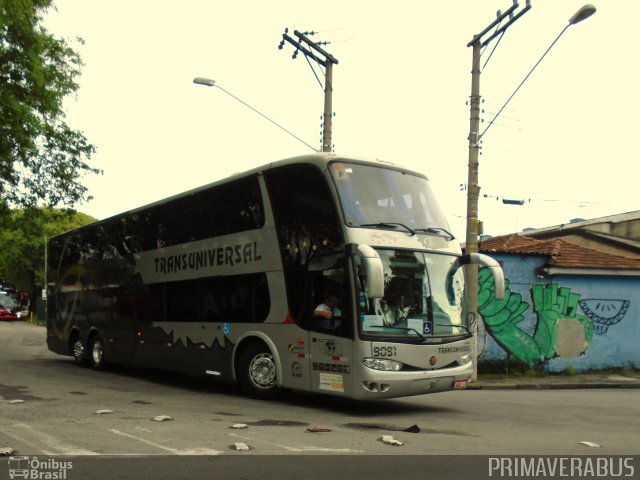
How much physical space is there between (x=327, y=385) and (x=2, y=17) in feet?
32.2

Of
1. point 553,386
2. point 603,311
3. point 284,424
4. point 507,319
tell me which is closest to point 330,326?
point 284,424

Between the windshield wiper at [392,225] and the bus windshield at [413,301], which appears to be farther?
the windshield wiper at [392,225]

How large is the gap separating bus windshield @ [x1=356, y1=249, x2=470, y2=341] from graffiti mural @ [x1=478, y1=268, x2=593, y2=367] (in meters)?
8.58

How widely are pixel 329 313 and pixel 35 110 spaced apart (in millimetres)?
11123

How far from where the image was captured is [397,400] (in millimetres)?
11797

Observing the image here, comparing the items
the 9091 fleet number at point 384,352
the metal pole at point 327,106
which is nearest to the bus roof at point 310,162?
the 9091 fleet number at point 384,352

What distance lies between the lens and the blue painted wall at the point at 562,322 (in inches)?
731

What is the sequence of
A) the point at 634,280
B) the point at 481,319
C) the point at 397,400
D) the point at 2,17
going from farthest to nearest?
the point at 634,280 < the point at 481,319 < the point at 2,17 < the point at 397,400

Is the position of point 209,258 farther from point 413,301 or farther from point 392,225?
point 413,301

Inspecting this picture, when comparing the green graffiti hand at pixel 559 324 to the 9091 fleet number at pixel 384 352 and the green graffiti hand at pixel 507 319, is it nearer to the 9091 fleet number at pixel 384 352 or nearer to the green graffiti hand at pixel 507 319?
the green graffiti hand at pixel 507 319

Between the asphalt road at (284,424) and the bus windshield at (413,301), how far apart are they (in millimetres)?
1277

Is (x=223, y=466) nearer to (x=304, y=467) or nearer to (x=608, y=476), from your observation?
(x=304, y=467)

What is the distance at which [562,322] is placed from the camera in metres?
19.3

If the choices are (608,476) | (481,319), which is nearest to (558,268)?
(481,319)
